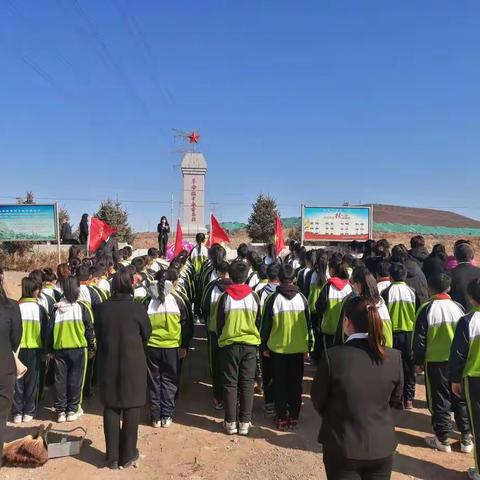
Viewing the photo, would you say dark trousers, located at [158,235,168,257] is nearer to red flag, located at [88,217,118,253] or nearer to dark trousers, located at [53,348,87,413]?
red flag, located at [88,217,118,253]

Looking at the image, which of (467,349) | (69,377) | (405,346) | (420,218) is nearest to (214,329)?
(69,377)

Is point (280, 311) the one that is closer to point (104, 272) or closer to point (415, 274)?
point (415, 274)

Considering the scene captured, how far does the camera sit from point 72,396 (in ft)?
16.8

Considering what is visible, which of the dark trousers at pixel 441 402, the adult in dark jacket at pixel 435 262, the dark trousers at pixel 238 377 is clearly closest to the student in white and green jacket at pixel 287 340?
the dark trousers at pixel 238 377

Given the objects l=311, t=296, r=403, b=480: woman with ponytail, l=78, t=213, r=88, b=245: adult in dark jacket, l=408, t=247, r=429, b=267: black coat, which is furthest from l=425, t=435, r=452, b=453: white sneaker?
l=78, t=213, r=88, b=245: adult in dark jacket

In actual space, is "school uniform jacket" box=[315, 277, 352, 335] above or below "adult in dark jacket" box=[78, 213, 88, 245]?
below

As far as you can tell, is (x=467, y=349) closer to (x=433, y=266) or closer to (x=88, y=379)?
(x=433, y=266)

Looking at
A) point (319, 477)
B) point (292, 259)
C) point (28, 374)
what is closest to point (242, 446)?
point (319, 477)

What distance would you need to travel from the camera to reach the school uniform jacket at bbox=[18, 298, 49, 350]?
4.88 metres

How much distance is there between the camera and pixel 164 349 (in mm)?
4887

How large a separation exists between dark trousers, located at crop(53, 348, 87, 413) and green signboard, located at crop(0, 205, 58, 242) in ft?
31.9

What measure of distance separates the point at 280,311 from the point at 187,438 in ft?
5.44

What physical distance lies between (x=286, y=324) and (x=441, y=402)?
5.58 ft

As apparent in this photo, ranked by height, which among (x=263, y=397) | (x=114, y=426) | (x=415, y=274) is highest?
(x=415, y=274)
